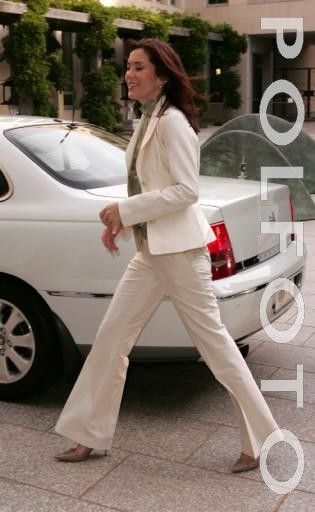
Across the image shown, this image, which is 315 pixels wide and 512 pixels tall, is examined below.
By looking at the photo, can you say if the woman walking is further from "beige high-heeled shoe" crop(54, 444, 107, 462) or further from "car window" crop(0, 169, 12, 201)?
"car window" crop(0, 169, 12, 201)

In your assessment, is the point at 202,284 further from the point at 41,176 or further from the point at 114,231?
the point at 41,176

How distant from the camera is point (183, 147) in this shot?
313 centimetres

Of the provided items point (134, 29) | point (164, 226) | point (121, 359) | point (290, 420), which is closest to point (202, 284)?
point (164, 226)

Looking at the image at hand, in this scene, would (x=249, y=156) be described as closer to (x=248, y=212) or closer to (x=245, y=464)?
(x=248, y=212)

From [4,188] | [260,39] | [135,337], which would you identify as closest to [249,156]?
[4,188]

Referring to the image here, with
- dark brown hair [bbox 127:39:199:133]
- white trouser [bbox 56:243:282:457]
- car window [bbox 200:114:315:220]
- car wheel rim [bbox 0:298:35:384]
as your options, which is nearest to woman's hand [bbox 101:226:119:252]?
white trouser [bbox 56:243:282:457]

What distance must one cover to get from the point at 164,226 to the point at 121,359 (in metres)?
0.63

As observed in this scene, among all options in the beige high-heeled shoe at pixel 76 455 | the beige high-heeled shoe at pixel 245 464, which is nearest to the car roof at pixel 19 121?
the beige high-heeled shoe at pixel 76 455

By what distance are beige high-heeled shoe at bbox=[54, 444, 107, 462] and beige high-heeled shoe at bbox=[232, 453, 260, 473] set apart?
638mm

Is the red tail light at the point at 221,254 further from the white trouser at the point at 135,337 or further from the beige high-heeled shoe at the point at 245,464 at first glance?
the beige high-heeled shoe at the point at 245,464

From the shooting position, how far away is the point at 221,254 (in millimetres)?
3859

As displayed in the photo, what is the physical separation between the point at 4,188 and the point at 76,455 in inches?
59.0

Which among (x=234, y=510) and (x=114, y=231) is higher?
(x=114, y=231)

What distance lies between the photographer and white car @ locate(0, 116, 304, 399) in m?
3.88
